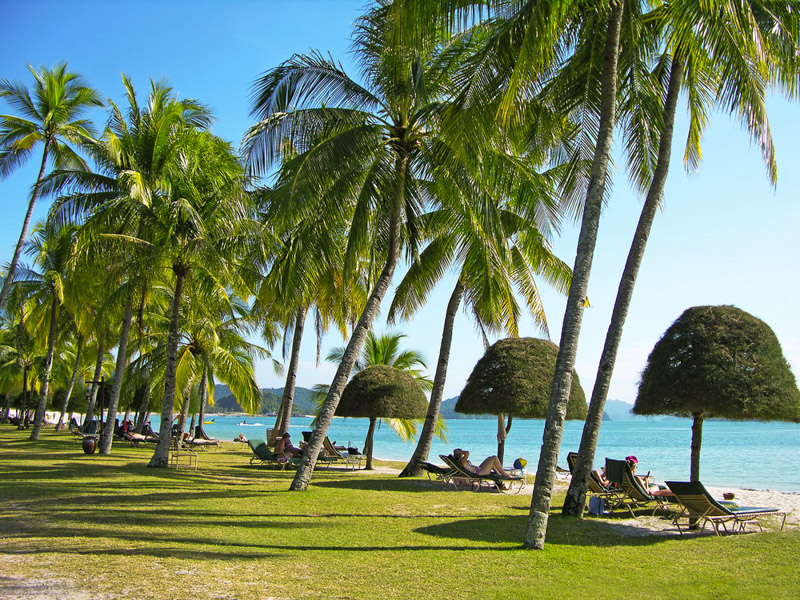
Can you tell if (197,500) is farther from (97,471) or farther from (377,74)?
(377,74)

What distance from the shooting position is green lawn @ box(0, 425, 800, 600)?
545 centimetres

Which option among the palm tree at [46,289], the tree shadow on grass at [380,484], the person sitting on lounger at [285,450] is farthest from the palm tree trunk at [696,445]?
the palm tree at [46,289]

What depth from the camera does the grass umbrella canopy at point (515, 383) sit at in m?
14.0

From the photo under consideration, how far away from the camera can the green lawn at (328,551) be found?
545 centimetres

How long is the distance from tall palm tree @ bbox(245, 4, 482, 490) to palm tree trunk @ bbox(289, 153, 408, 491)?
0.8 inches

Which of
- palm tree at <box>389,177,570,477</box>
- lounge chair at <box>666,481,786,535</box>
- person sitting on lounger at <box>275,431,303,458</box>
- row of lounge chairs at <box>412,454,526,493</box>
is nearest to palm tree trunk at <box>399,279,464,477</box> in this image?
palm tree at <box>389,177,570,477</box>

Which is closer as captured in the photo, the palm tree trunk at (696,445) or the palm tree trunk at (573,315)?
the palm tree trunk at (573,315)

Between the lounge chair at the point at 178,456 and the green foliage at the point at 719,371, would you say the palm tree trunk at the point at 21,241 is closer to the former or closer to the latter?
the lounge chair at the point at 178,456

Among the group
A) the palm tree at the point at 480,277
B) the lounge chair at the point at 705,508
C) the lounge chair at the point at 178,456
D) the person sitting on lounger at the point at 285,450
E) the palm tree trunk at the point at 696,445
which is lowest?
the lounge chair at the point at 178,456

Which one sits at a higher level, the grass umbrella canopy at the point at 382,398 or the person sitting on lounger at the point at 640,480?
the grass umbrella canopy at the point at 382,398

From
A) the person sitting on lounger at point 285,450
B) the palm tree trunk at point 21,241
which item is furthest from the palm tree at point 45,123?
the person sitting on lounger at point 285,450

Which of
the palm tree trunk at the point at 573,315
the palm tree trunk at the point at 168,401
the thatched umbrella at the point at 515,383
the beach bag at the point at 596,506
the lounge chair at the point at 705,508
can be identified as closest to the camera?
the palm tree trunk at the point at 573,315

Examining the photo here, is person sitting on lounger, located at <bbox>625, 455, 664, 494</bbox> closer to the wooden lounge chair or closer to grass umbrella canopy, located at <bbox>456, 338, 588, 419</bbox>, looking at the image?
the wooden lounge chair

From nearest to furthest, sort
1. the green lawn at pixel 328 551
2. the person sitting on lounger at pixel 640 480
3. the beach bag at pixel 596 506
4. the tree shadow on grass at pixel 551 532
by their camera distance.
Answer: the green lawn at pixel 328 551, the tree shadow on grass at pixel 551 532, the beach bag at pixel 596 506, the person sitting on lounger at pixel 640 480
